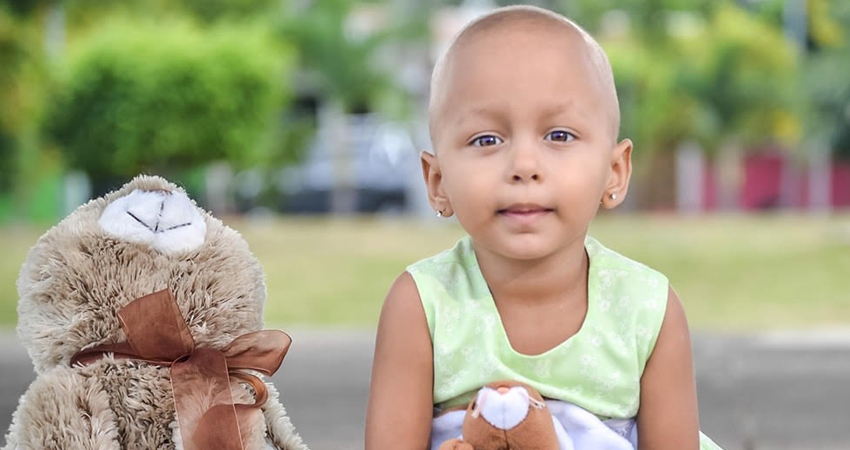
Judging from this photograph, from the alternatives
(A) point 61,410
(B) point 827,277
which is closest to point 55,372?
(A) point 61,410

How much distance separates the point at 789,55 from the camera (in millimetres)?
23562

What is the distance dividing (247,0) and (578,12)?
20.1 ft

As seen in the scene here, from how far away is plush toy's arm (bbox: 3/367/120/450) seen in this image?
171 centimetres

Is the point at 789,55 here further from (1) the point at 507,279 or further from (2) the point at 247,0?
(1) the point at 507,279

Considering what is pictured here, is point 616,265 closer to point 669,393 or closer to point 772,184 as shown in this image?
point 669,393

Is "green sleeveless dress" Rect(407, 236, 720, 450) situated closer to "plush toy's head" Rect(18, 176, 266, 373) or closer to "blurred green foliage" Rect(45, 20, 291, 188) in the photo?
"plush toy's head" Rect(18, 176, 266, 373)

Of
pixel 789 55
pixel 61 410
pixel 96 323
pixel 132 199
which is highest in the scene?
pixel 789 55

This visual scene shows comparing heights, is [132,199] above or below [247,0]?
below

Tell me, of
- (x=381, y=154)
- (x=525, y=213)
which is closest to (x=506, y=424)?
(x=525, y=213)

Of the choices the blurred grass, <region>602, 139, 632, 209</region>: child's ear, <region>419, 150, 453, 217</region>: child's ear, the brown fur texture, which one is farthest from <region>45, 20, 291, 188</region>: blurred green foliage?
<region>602, 139, 632, 209</region>: child's ear

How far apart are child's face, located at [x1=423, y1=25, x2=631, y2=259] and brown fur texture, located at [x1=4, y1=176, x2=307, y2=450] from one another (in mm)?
417

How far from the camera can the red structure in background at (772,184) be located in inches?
1013

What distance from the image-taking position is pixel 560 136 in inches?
70.4

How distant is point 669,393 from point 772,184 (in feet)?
84.9
